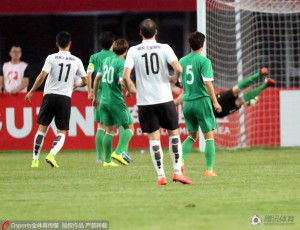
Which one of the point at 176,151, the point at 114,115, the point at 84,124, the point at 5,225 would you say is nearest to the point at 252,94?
the point at 114,115

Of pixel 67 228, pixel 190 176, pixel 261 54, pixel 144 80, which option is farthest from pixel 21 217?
pixel 261 54

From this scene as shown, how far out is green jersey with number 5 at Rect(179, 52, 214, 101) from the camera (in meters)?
15.2

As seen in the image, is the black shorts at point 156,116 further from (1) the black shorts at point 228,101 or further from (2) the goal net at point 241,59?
(2) the goal net at point 241,59

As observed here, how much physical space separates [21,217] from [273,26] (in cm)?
1540

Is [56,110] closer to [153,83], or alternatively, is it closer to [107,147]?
[107,147]

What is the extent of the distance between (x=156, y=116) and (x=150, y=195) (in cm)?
146

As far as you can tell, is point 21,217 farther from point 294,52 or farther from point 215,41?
point 294,52

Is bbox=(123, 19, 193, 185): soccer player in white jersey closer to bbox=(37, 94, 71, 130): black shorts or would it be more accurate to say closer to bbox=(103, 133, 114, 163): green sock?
bbox=(37, 94, 71, 130): black shorts

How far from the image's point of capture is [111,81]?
1814cm

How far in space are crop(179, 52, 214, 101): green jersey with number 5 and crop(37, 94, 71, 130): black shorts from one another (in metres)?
2.68

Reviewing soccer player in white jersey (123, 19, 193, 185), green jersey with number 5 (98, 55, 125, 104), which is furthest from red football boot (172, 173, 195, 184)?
green jersey with number 5 (98, 55, 125, 104)

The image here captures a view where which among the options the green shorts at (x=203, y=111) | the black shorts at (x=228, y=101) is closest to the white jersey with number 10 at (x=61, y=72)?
the green shorts at (x=203, y=111)

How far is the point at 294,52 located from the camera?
2600cm

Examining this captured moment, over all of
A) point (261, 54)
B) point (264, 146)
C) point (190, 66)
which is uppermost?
point (190, 66)
